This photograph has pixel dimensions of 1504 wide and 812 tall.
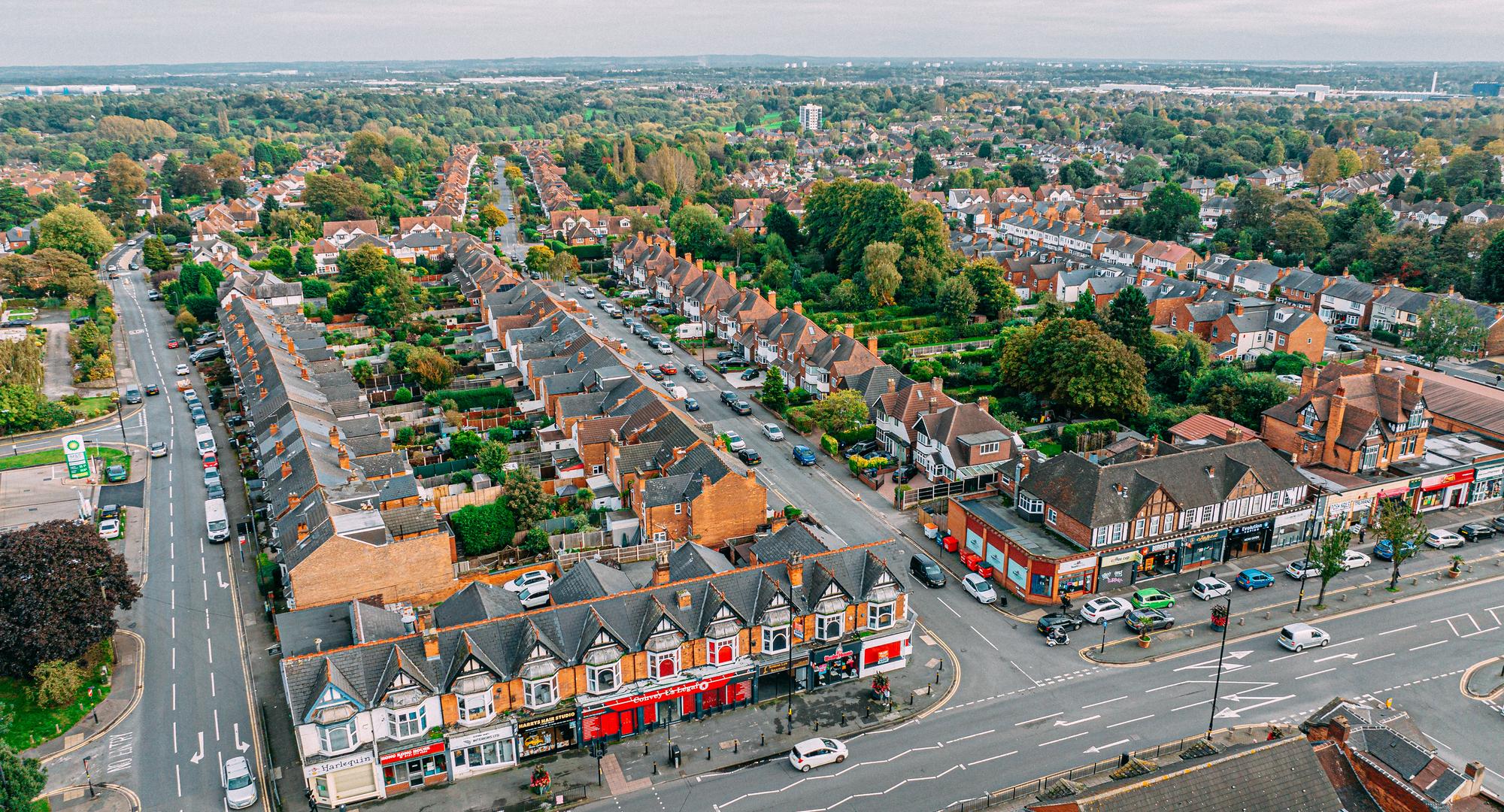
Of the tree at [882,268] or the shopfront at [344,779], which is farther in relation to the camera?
the tree at [882,268]

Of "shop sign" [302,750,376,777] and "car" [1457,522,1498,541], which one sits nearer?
"shop sign" [302,750,376,777]

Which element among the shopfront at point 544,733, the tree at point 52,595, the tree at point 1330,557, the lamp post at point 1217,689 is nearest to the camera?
the shopfront at point 544,733

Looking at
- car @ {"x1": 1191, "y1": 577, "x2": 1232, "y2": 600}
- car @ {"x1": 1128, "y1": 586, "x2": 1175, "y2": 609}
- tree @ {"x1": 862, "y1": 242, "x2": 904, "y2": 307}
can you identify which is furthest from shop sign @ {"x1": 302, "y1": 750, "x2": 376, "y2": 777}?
tree @ {"x1": 862, "y1": 242, "x2": 904, "y2": 307}

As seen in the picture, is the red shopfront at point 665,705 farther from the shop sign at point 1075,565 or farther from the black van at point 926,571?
the shop sign at point 1075,565

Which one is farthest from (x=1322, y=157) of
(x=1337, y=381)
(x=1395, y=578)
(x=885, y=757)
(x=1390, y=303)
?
(x=885, y=757)

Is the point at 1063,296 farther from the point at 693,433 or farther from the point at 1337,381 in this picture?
the point at 693,433

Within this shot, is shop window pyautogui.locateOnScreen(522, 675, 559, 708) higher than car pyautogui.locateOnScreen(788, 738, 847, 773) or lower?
higher

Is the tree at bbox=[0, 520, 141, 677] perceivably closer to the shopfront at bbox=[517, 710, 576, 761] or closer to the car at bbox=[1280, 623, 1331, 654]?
the shopfront at bbox=[517, 710, 576, 761]

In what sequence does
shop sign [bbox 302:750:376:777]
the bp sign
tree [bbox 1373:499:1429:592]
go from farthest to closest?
the bp sign
tree [bbox 1373:499:1429:592]
shop sign [bbox 302:750:376:777]

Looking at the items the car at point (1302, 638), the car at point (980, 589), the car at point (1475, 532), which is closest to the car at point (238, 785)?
the car at point (980, 589)
